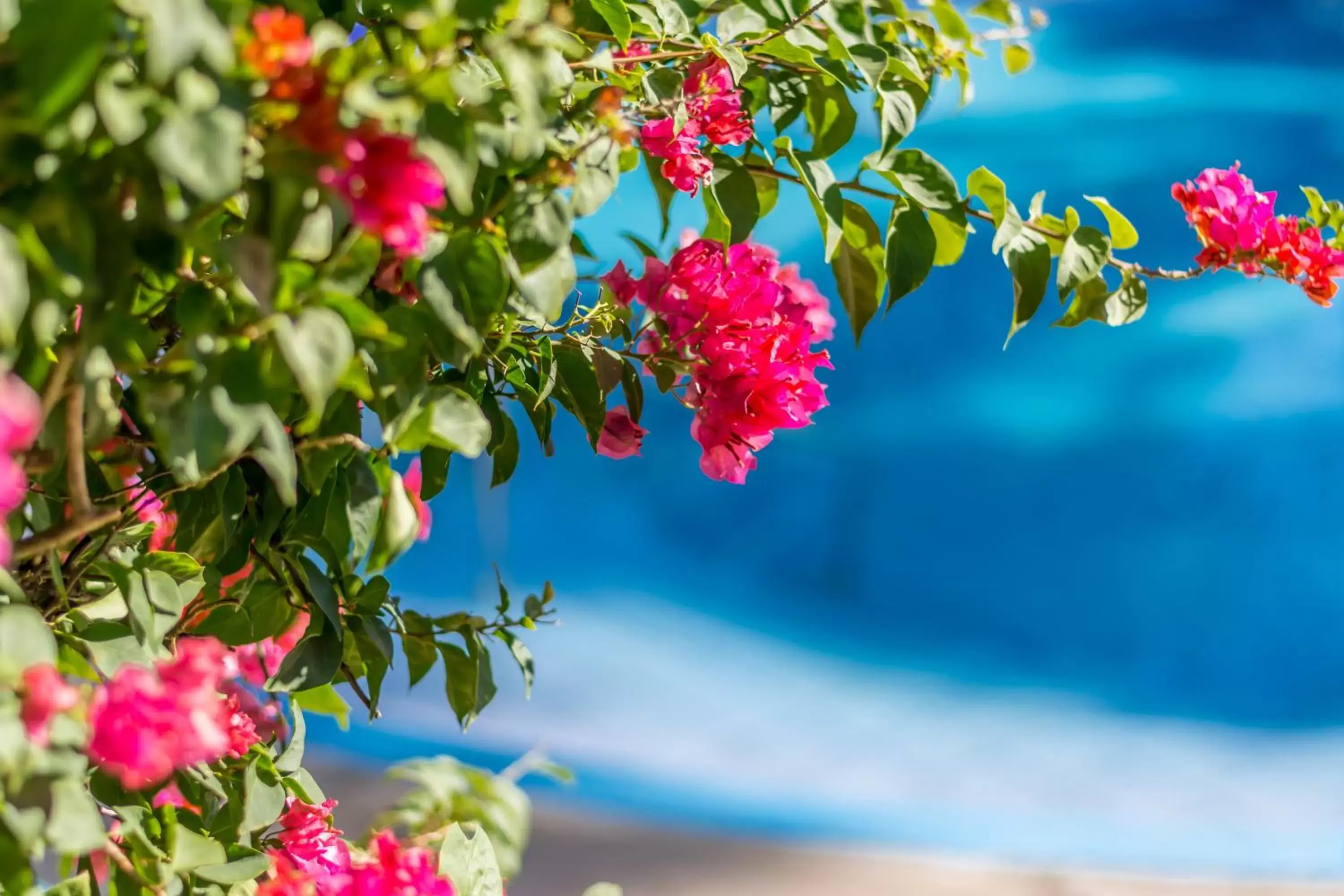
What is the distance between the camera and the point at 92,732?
13.0 inches

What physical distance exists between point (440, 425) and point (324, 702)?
32 centimetres

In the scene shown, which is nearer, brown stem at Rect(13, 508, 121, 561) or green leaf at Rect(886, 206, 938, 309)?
brown stem at Rect(13, 508, 121, 561)

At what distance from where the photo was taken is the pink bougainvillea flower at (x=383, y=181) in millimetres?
299

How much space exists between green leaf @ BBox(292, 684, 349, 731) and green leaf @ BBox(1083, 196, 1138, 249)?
0.45 metres

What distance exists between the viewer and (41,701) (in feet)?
1.00

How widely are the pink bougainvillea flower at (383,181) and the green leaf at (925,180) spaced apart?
1.00 feet

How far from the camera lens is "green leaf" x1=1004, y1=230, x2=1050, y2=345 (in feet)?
1.93

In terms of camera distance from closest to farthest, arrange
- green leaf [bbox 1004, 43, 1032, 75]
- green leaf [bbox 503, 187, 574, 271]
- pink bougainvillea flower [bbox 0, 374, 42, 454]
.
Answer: pink bougainvillea flower [bbox 0, 374, 42, 454] < green leaf [bbox 503, 187, 574, 271] < green leaf [bbox 1004, 43, 1032, 75]

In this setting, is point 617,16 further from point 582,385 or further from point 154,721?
point 154,721

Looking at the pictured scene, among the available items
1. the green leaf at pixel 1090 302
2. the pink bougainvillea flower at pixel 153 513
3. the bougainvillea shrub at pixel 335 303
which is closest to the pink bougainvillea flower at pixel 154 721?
the bougainvillea shrub at pixel 335 303

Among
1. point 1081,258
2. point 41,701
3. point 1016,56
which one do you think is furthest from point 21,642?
point 1016,56

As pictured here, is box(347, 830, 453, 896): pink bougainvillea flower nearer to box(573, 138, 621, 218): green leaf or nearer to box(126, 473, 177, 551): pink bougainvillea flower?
box(126, 473, 177, 551): pink bougainvillea flower

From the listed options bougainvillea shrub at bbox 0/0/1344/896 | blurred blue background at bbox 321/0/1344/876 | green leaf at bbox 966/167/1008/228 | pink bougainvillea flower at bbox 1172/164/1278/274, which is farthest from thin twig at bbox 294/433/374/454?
blurred blue background at bbox 321/0/1344/876

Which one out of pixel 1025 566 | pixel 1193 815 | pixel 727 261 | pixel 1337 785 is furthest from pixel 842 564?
pixel 727 261
